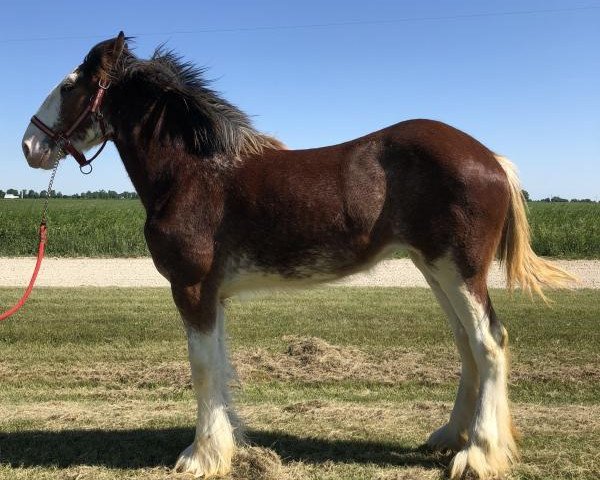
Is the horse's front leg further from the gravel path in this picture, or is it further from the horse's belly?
the gravel path

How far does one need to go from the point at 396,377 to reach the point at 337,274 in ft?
9.15

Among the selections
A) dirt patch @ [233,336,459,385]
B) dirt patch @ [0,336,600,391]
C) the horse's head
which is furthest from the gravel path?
the horse's head

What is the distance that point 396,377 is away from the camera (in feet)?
21.0

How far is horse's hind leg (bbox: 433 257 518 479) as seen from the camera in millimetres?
3854

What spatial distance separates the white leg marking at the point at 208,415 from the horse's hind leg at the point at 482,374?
1587 millimetres

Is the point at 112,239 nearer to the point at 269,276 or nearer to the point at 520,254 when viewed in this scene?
the point at 269,276

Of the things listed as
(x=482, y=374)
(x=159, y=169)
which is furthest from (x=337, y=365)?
(x=159, y=169)

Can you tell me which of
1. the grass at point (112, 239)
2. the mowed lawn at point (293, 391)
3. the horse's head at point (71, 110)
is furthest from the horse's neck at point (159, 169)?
the grass at point (112, 239)

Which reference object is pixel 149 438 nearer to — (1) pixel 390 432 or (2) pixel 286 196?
(1) pixel 390 432

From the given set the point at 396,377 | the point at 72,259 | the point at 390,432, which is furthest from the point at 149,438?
the point at 72,259

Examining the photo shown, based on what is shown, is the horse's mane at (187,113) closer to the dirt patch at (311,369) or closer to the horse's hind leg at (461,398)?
the horse's hind leg at (461,398)

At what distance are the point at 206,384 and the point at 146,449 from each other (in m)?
0.93

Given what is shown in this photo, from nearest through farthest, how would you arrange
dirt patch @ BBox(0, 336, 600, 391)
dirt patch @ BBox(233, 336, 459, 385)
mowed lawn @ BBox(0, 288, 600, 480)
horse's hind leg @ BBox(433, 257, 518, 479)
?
1. horse's hind leg @ BBox(433, 257, 518, 479)
2. mowed lawn @ BBox(0, 288, 600, 480)
3. dirt patch @ BBox(0, 336, 600, 391)
4. dirt patch @ BBox(233, 336, 459, 385)

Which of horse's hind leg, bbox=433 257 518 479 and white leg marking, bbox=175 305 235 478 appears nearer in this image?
horse's hind leg, bbox=433 257 518 479
